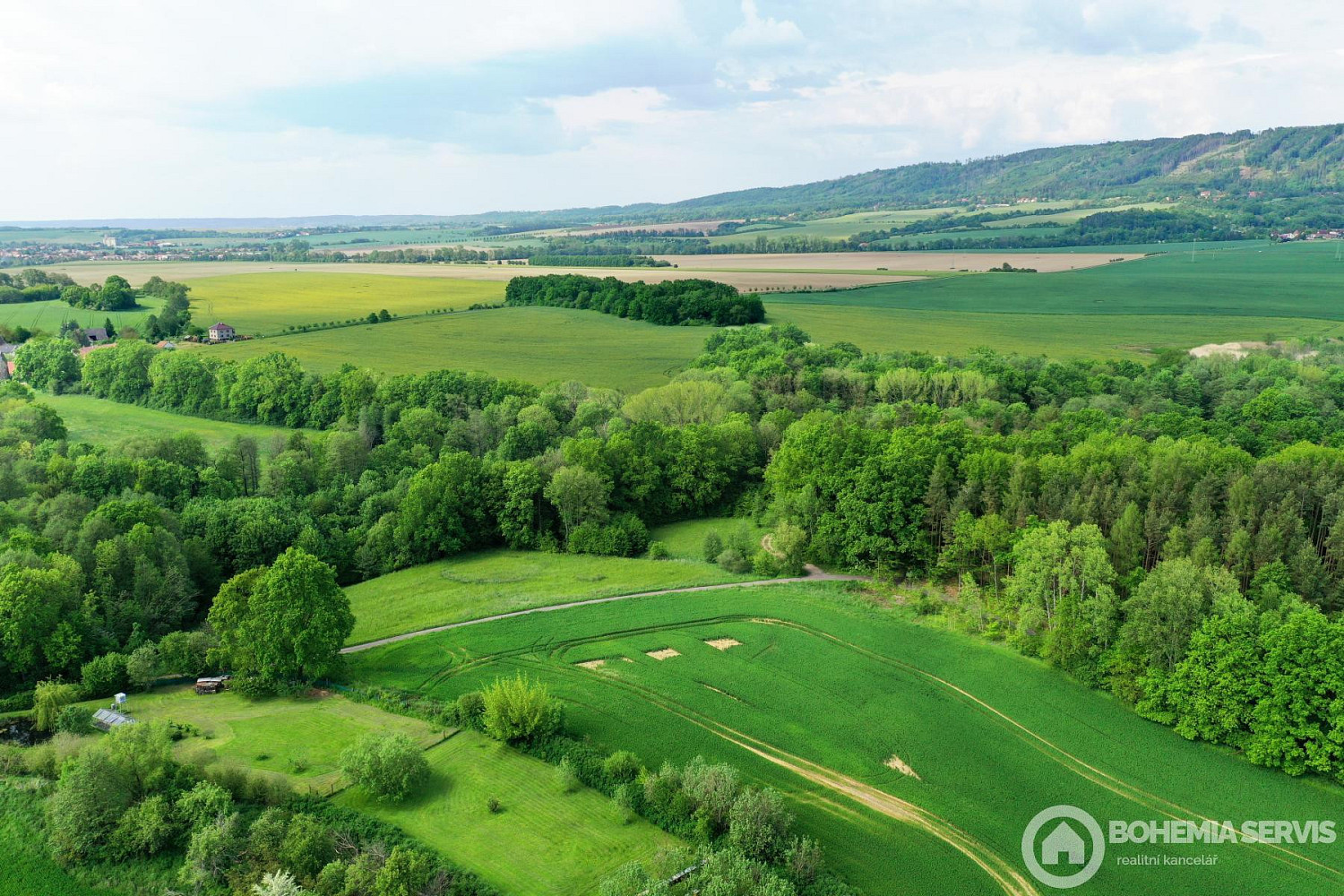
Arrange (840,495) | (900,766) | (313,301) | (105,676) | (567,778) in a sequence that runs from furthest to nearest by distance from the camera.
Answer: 1. (313,301)
2. (840,495)
3. (105,676)
4. (900,766)
5. (567,778)

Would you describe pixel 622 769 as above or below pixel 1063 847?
above

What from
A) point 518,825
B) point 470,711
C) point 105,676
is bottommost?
point 518,825

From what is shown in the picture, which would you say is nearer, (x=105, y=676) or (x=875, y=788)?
(x=875, y=788)

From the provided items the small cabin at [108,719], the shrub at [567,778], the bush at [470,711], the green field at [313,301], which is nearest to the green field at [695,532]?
the bush at [470,711]

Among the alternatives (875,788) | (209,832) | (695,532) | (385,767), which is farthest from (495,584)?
(875,788)

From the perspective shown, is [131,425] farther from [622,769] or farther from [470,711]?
[622,769]

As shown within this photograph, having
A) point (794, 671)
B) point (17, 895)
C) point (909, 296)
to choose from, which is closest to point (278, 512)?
point (17, 895)

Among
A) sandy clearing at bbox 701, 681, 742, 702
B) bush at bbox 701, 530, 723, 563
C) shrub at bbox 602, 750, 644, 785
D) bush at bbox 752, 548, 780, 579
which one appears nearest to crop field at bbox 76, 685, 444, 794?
shrub at bbox 602, 750, 644, 785

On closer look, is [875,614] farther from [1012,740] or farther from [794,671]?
[1012,740]
